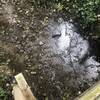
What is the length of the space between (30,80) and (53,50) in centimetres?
110

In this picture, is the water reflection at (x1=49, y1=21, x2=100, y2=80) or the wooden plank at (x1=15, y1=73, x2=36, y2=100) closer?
the wooden plank at (x1=15, y1=73, x2=36, y2=100)

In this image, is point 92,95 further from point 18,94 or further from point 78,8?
point 78,8

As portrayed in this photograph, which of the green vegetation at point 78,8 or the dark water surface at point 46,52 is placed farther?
the green vegetation at point 78,8

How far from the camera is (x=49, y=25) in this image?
6797 millimetres

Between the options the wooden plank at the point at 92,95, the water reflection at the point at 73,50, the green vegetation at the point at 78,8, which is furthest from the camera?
the green vegetation at the point at 78,8

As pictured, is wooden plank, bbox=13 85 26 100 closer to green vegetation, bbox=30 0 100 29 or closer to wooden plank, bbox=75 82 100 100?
wooden plank, bbox=75 82 100 100

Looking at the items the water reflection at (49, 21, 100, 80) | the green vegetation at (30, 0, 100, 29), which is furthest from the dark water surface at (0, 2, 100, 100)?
the green vegetation at (30, 0, 100, 29)

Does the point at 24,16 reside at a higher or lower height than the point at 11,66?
higher

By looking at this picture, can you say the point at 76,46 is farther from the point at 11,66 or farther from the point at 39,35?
the point at 11,66

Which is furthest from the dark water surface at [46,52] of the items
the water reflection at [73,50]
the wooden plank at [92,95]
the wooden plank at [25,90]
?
the wooden plank at [92,95]

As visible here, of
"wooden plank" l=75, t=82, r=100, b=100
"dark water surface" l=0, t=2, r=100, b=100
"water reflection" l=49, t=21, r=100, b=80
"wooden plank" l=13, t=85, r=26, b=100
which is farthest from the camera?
"water reflection" l=49, t=21, r=100, b=80

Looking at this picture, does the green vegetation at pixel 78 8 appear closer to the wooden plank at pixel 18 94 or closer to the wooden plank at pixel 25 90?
the wooden plank at pixel 25 90

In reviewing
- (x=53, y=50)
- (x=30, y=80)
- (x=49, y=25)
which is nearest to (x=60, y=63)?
(x=53, y=50)

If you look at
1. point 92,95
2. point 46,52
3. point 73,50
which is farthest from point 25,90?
point 73,50
